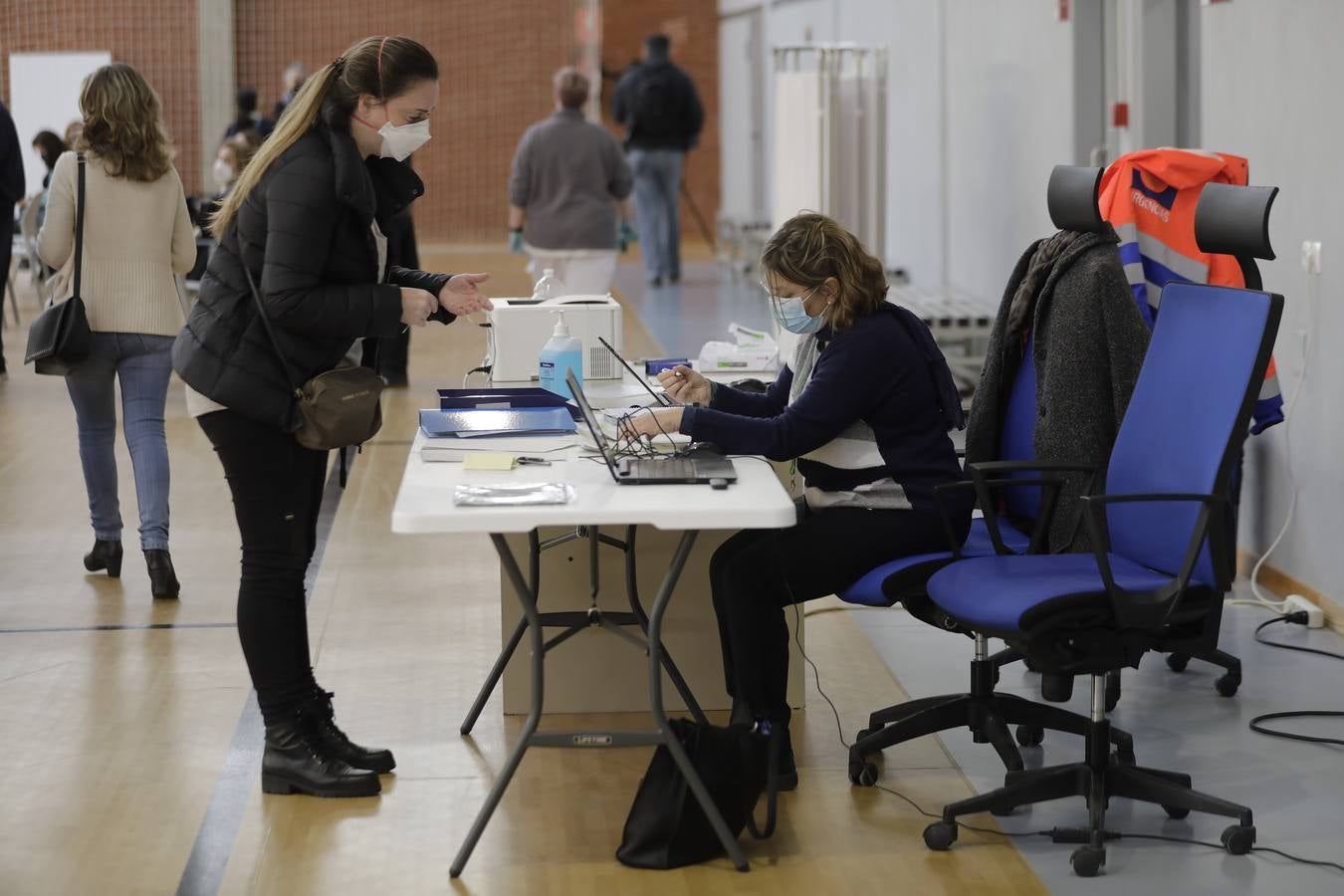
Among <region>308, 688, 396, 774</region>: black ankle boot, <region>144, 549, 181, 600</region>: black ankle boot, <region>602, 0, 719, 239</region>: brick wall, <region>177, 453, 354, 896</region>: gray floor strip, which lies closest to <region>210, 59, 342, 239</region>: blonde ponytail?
<region>308, 688, 396, 774</region>: black ankle boot

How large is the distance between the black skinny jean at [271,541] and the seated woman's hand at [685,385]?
27.6 inches

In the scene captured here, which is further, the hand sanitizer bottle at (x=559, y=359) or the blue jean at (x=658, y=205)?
the blue jean at (x=658, y=205)

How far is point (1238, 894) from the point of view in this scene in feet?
9.02

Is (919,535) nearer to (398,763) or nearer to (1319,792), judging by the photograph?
(1319,792)

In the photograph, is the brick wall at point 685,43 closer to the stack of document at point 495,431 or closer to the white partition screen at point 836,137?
the white partition screen at point 836,137

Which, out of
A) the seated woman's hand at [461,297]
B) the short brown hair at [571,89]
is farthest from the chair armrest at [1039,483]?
the short brown hair at [571,89]

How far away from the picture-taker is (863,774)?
10.6ft

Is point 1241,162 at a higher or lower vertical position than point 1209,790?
higher

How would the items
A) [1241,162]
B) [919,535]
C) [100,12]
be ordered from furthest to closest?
[100,12]
[1241,162]
[919,535]

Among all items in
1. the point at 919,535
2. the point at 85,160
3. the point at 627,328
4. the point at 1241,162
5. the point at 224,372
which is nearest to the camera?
→ the point at 224,372

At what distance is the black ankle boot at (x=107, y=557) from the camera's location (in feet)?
16.0

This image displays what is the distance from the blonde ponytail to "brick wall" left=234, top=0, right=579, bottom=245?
12348mm

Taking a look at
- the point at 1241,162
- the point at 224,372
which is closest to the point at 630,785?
the point at 224,372

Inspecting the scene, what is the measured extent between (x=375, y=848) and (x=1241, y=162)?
2.68 meters
